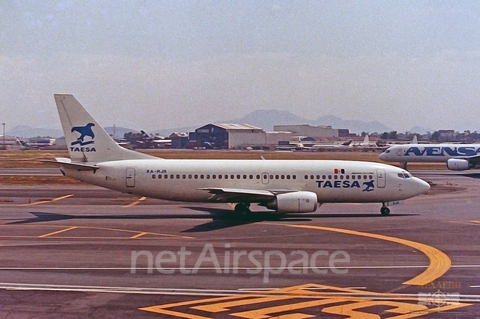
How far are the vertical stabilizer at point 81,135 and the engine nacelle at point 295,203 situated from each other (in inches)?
431

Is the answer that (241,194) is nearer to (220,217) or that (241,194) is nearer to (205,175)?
(220,217)

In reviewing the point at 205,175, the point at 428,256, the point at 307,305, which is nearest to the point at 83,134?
the point at 205,175

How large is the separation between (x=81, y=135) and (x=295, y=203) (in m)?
14.3

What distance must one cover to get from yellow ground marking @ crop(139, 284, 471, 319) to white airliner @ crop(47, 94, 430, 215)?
57.6 ft

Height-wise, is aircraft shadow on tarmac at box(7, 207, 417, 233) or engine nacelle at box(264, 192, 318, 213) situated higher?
engine nacelle at box(264, 192, 318, 213)

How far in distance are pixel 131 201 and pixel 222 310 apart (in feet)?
101

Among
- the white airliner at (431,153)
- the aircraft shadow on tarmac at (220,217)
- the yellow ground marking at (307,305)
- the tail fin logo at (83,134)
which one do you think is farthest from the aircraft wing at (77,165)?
the white airliner at (431,153)

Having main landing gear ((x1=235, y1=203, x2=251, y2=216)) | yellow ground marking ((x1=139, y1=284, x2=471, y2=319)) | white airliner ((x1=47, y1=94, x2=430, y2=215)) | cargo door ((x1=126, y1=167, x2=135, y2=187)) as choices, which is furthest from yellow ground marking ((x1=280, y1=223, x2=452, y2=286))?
cargo door ((x1=126, y1=167, x2=135, y2=187))

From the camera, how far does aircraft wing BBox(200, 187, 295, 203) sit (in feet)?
107

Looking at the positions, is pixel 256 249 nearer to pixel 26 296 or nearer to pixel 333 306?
pixel 333 306

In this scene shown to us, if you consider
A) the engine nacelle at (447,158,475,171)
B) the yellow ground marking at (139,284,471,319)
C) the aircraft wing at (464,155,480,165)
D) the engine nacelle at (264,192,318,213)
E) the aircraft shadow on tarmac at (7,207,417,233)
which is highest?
the aircraft wing at (464,155,480,165)

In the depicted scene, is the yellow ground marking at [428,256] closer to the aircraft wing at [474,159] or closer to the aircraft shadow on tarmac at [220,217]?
the aircraft shadow on tarmac at [220,217]

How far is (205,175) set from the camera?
1388 inches

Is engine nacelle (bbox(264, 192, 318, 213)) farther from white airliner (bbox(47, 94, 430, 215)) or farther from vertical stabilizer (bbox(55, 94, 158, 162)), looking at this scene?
vertical stabilizer (bbox(55, 94, 158, 162))
